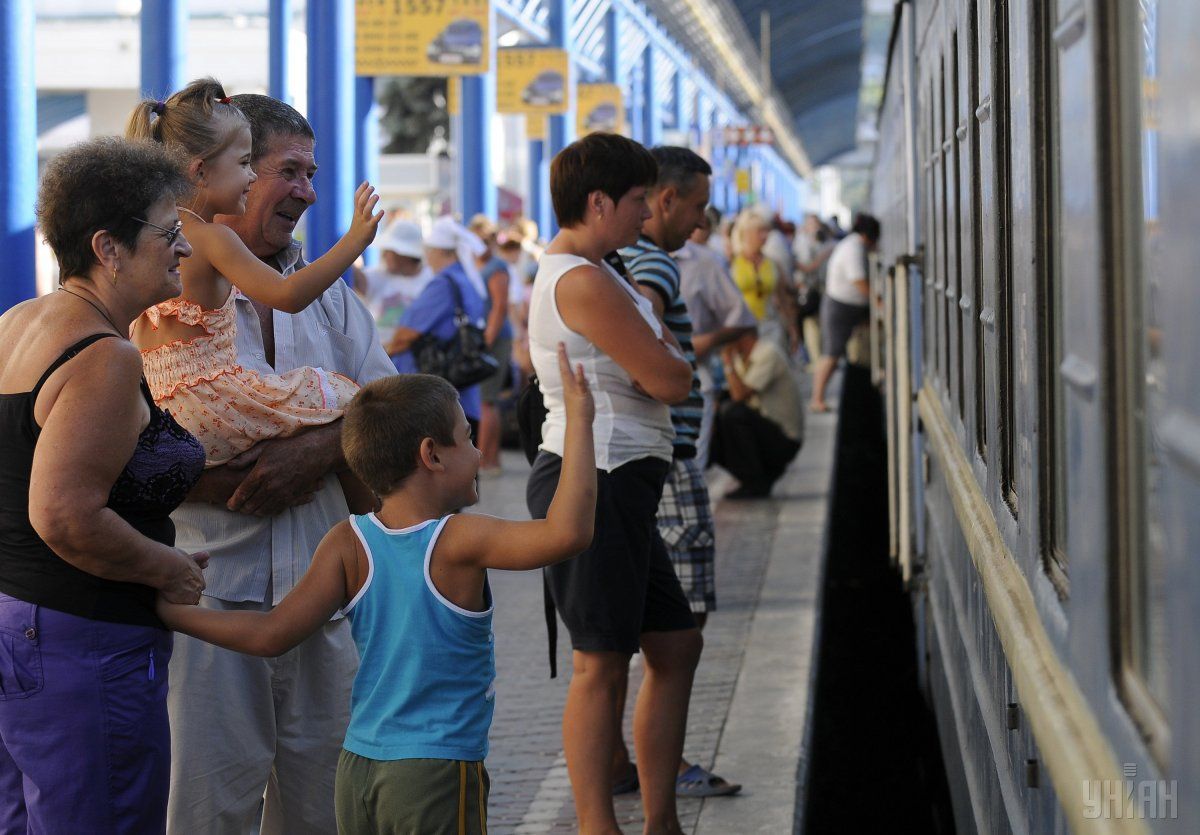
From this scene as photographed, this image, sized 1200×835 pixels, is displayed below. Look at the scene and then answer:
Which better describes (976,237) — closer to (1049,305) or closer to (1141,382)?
(1049,305)

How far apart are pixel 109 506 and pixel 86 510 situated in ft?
0.37

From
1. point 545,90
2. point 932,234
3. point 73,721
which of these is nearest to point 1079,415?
point 73,721

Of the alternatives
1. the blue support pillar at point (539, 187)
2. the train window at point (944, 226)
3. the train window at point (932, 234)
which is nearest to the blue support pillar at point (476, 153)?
the blue support pillar at point (539, 187)

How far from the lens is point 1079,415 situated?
2.03 metres

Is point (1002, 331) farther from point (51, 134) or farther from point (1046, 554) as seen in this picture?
point (51, 134)

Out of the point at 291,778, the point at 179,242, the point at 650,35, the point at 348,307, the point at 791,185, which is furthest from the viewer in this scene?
the point at 791,185

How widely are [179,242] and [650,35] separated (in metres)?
29.8

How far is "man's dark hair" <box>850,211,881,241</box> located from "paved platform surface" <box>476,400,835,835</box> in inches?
217

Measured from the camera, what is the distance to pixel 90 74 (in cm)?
3488

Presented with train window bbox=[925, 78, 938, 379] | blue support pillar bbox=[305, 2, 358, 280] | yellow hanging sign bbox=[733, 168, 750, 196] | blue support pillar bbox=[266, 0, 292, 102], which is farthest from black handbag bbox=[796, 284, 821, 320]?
train window bbox=[925, 78, 938, 379]

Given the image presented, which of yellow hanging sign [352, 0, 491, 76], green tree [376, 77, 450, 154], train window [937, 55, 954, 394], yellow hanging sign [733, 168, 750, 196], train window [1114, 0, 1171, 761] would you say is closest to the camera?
train window [1114, 0, 1171, 761]

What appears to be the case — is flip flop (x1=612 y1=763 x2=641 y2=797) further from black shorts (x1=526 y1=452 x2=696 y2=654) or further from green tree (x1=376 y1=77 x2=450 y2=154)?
green tree (x1=376 y1=77 x2=450 y2=154)

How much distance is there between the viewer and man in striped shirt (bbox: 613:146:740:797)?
4.68 m

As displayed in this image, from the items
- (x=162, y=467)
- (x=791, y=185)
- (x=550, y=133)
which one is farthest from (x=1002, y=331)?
(x=791, y=185)
